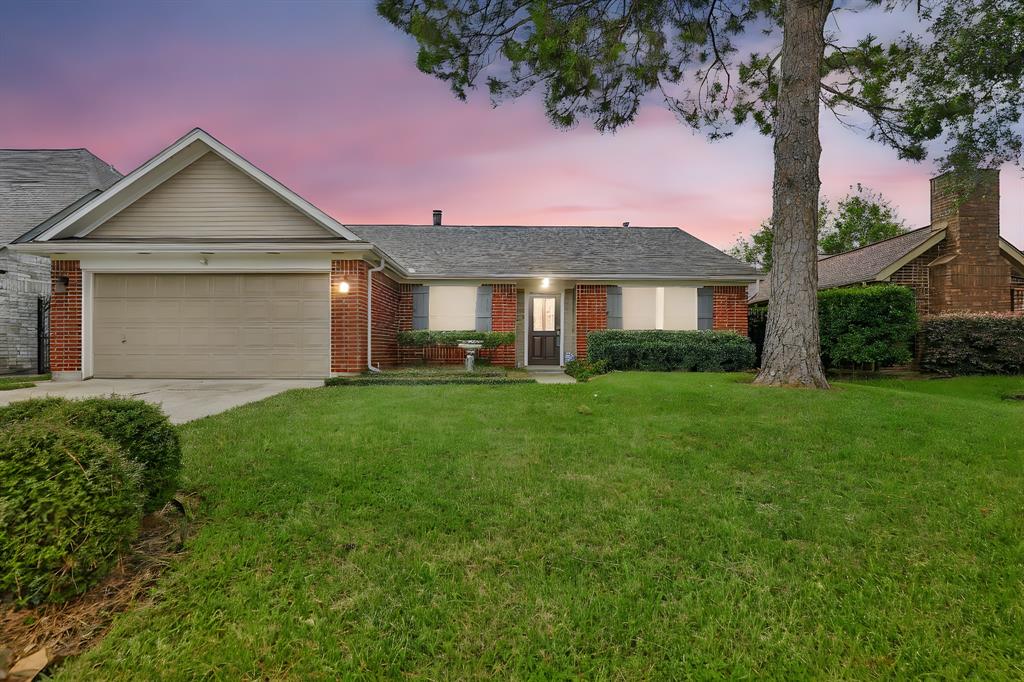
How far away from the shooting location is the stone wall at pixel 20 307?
1172cm

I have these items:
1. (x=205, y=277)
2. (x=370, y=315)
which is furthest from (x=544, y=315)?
(x=205, y=277)

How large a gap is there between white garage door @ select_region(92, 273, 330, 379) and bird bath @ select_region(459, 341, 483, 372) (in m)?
3.43

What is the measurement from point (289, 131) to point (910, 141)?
14341 mm

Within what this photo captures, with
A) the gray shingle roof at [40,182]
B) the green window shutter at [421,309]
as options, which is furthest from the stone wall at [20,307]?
the green window shutter at [421,309]

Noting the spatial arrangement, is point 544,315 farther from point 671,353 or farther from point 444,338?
point 671,353

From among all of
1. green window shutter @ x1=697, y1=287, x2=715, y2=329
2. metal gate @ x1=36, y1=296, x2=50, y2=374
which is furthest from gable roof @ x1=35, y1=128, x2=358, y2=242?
green window shutter @ x1=697, y1=287, x2=715, y2=329

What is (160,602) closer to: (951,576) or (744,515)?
(744,515)

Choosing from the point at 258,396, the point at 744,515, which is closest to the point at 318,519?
the point at 744,515

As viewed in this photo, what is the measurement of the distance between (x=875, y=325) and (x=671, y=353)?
480cm

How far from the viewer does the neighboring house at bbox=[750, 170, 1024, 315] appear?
1251 centimetres

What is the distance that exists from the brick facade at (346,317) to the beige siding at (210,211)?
1.17 meters

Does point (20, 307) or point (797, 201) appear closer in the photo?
point (797, 201)

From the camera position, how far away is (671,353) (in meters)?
11.5

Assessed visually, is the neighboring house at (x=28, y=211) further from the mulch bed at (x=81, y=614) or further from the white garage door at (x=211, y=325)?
the mulch bed at (x=81, y=614)
